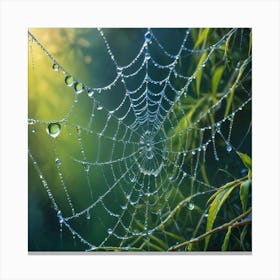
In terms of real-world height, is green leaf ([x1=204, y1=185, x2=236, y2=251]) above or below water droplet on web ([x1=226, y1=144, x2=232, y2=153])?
below

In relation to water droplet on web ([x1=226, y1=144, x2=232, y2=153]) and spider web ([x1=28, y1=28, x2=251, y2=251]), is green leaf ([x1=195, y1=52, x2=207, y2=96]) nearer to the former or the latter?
spider web ([x1=28, y1=28, x2=251, y2=251])

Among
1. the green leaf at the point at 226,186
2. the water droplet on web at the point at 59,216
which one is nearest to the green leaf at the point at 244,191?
the green leaf at the point at 226,186

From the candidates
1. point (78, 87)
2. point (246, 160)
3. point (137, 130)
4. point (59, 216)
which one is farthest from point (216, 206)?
point (78, 87)

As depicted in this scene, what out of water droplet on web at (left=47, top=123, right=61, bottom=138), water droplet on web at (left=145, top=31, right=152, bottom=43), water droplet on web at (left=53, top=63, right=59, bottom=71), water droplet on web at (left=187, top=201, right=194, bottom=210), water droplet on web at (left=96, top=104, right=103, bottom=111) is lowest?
water droplet on web at (left=187, top=201, right=194, bottom=210)

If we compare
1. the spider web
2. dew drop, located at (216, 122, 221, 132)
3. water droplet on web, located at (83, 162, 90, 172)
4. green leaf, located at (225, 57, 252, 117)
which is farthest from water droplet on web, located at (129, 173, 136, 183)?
green leaf, located at (225, 57, 252, 117)

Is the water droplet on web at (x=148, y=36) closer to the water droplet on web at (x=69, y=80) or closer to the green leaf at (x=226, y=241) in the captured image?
the water droplet on web at (x=69, y=80)
